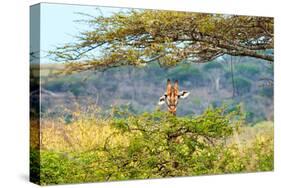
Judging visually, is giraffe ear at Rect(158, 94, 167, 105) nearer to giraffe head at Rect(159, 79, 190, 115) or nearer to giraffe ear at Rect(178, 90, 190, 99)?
giraffe head at Rect(159, 79, 190, 115)

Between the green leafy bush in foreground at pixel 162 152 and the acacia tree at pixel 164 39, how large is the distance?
919mm

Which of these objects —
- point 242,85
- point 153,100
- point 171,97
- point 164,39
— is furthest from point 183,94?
point 242,85

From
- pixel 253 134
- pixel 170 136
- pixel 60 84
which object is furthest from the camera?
pixel 253 134

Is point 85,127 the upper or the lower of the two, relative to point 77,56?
lower

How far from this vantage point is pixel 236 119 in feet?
42.8

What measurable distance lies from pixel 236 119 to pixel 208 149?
815mm

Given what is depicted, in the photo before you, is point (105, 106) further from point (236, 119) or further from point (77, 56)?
point (236, 119)

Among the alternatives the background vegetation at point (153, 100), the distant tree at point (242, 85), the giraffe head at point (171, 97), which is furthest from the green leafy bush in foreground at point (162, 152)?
the distant tree at point (242, 85)

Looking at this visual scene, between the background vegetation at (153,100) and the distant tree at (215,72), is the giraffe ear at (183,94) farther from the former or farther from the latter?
the distant tree at (215,72)

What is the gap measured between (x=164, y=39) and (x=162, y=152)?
1.86 m

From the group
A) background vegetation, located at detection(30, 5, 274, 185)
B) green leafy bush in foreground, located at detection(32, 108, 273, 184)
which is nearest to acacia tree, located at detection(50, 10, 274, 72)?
background vegetation, located at detection(30, 5, 274, 185)

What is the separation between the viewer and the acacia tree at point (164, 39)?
11.7 metres
